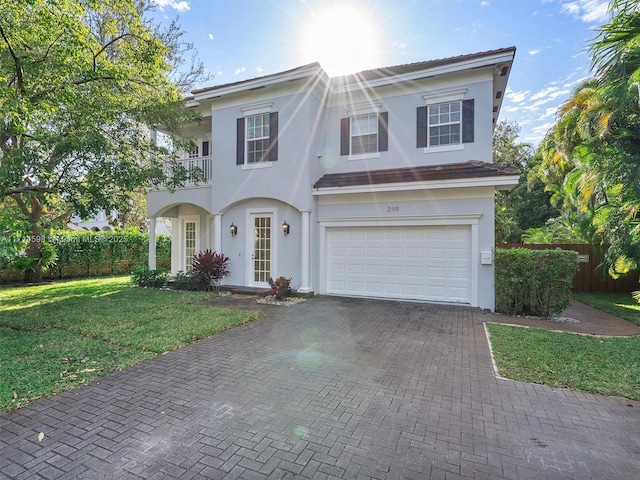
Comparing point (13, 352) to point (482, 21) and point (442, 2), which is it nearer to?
point (442, 2)

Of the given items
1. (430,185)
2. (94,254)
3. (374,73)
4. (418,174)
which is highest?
(374,73)

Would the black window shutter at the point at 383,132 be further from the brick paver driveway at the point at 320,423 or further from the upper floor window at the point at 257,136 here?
the brick paver driveway at the point at 320,423

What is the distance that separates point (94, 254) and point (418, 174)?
52.4 ft

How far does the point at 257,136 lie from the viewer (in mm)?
12047

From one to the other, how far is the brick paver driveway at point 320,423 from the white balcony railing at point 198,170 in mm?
8549

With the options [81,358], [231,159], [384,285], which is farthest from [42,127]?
[384,285]

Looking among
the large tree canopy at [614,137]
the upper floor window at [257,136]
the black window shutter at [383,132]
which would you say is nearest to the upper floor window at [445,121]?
the black window shutter at [383,132]

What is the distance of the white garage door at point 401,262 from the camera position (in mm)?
9953

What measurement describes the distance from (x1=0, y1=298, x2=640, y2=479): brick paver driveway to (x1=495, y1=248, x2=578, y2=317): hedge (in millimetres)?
4000

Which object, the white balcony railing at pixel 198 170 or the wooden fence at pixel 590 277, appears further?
the wooden fence at pixel 590 277

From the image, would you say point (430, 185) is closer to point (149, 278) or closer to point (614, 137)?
point (614, 137)

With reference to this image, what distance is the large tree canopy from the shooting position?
20.5 feet

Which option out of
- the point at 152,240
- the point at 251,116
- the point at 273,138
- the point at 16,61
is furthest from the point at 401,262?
the point at 16,61

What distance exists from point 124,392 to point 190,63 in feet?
52.8
